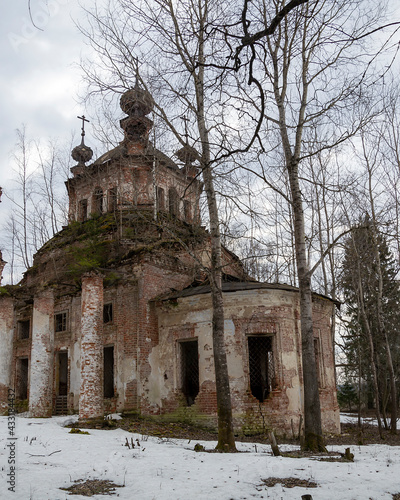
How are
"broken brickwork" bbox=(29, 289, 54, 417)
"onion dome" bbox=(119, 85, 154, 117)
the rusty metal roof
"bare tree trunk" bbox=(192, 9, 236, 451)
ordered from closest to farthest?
"bare tree trunk" bbox=(192, 9, 236, 451) → "onion dome" bbox=(119, 85, 154, 117) → the rusty metal roof → "broken brickwork" bbox=(29, 289, 54, 417)

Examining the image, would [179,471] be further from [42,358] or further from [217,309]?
[42,358]

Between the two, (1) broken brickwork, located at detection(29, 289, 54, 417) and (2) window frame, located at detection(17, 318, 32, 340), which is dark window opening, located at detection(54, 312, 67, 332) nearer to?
(1) broken brickwork, located at detection(29, 289, 54, 417)

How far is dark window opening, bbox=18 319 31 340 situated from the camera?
2036cm

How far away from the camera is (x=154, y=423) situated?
13.9m

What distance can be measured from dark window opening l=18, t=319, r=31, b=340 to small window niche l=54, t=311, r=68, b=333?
2.50 m

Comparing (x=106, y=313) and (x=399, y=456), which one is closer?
(x=399, y=456)

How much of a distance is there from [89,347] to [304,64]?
9.83 metres

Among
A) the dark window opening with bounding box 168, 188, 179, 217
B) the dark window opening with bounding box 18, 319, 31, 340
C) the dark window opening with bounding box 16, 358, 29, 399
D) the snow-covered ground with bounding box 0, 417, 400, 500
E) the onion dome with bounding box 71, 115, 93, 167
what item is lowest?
the snow-covered ground with bounding box 0, 417, 400, 500

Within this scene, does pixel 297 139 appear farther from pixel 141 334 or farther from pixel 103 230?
pixel 103 230

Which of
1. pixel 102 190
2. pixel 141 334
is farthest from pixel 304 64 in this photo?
pixel 102 190

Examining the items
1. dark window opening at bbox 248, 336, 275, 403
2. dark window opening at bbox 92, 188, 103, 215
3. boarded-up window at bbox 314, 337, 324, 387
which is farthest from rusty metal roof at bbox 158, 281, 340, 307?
dark window opening at bbox 92, 188, 103, 215

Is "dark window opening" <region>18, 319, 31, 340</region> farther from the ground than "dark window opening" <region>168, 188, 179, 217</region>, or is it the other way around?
"dark window opening" <region>168, 188, 179, 217</region>

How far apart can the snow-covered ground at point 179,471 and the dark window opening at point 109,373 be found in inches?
250

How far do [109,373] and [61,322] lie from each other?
3.05 metres
